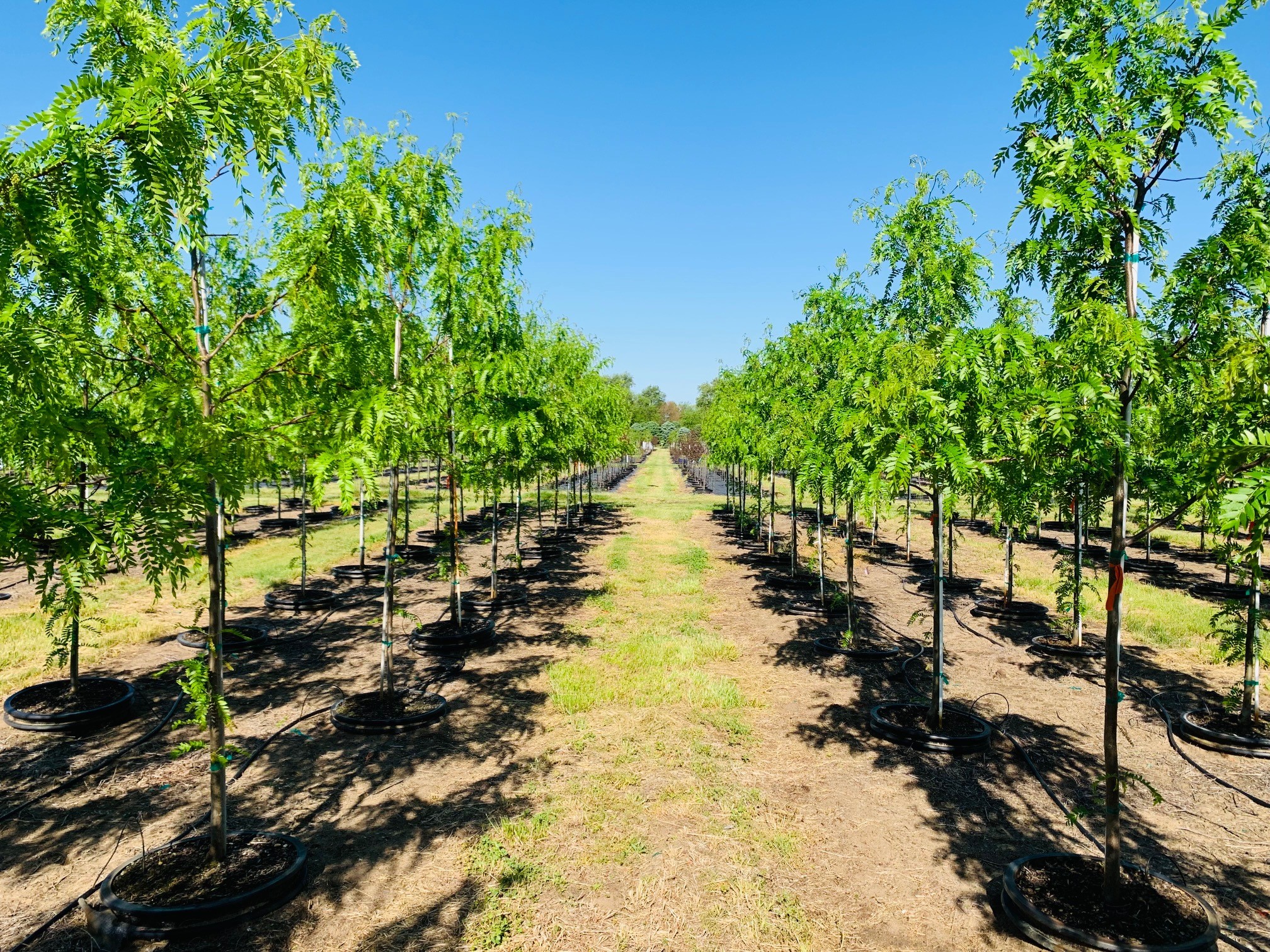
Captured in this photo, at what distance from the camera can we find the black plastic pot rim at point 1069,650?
10625 millimetres

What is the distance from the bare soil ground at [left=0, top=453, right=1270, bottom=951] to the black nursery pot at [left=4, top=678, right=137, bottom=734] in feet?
0.78

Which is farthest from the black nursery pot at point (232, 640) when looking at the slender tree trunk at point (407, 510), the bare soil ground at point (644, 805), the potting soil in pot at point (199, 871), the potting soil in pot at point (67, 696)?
the potting soil in pot at point (199, 871)

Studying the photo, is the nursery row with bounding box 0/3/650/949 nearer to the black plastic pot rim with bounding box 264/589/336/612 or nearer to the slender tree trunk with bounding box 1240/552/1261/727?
the black plastic pot rim with bounding box 264/589/336/612

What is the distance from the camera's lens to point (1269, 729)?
24.9ft

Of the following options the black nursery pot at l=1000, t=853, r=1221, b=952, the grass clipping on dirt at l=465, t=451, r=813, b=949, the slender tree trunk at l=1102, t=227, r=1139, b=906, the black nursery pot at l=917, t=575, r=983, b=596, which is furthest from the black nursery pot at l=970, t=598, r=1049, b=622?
the slender tree trunk at l=1102, t=227, r=1139, b=906

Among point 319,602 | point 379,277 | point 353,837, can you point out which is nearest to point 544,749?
point 353,837

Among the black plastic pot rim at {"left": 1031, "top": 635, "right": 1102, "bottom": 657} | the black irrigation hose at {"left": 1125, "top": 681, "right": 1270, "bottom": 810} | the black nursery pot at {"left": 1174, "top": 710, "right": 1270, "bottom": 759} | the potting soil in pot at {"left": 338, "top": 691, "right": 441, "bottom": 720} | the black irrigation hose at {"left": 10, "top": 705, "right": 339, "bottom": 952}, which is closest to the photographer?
the black irrigation hose at {"left": 10, "top": 705, "right": 339, "bottom": 952}

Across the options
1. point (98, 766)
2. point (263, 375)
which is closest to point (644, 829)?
point (263, 375)

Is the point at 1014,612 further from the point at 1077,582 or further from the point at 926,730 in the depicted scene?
the point at 926,730

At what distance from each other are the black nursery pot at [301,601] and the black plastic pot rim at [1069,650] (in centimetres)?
1263

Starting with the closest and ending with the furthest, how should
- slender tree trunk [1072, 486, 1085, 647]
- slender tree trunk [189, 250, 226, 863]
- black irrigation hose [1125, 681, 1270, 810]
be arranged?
1. slender tree trunk [189, 250, 226, 863]
2. black irrigation hose [1125, 681, 1270, 810]
3. slender tree trunk [1072, 486, 1085, 647]

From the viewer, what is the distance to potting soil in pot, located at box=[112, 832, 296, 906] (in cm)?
462

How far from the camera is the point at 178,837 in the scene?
5.58 m

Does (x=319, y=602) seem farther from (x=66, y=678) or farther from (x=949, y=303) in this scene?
(x=949, y=303)
